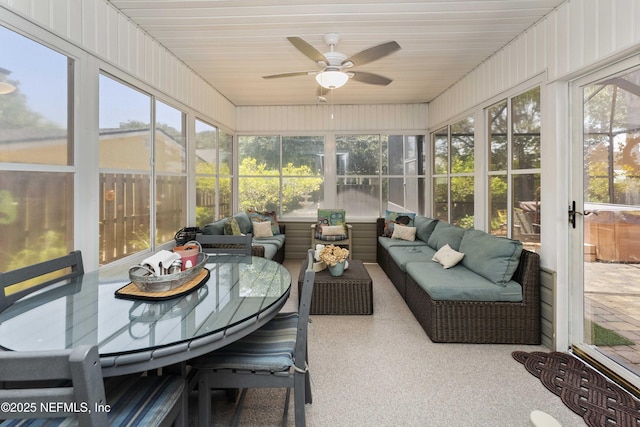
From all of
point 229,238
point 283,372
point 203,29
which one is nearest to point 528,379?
point 283,372

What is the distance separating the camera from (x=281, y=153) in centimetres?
608

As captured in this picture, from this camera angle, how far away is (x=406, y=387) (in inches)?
83.7

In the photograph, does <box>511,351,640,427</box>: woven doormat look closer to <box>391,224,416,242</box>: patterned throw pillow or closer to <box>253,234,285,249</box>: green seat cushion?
<box>391,224,416,242</box>: patterned throw pillow

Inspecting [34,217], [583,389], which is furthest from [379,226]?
[34,217]

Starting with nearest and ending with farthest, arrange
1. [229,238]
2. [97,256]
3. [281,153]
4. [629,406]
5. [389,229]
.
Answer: [629,406] < [97,256] < [229,238] < [389,229] < [281,153]

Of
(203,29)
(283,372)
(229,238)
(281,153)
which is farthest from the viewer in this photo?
(281,153)

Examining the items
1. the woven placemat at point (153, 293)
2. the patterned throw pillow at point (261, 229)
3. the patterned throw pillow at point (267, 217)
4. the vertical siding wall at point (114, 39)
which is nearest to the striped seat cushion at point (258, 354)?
the woven placemat at point (153, 293)

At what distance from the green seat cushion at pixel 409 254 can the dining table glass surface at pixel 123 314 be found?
89.5 inches

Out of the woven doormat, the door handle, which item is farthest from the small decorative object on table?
the door handle

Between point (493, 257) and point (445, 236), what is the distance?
3.96ft

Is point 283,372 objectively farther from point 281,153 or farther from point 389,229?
point 281,153

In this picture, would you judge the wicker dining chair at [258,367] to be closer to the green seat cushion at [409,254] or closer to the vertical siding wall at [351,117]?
the green seat cushion at [409,254]

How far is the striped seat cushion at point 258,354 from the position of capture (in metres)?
1.51

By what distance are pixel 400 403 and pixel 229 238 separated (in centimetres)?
176
